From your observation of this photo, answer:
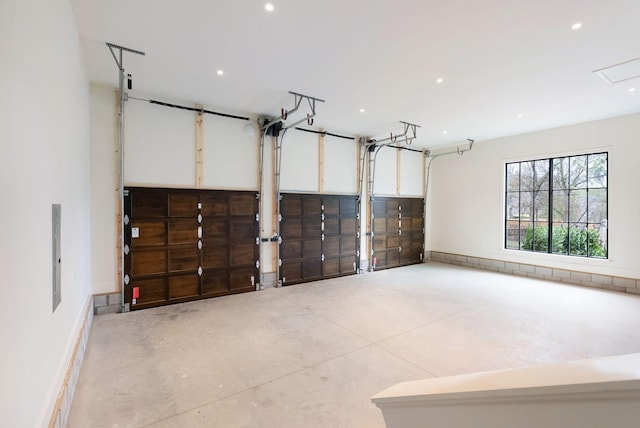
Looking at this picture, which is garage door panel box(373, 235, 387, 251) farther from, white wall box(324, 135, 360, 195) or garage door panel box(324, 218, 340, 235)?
white wall box(324, 135, 360, 195)

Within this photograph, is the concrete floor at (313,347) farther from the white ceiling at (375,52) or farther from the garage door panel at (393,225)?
the white ceiling at (375,52)

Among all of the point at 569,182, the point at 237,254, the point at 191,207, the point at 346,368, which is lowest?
the point at 346,368

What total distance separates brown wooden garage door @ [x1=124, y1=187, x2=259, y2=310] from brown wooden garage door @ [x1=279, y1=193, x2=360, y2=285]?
0.73 meters

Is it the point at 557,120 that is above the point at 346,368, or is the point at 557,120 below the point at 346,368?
above

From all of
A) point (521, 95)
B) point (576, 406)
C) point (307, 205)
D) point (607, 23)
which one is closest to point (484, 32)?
point (607, 23)

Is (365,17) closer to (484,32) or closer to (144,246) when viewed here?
(484,32)

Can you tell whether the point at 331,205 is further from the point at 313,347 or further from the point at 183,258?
the point at 313,347

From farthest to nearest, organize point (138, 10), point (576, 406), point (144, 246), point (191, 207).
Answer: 1. point (191, 207)
2. point (144, 246)
3. point (138, 10)
4. point (576, 406)

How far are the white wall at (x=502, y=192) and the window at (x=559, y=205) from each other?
0.23m

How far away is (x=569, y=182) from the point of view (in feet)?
22.0

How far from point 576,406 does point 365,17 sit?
10.7ft

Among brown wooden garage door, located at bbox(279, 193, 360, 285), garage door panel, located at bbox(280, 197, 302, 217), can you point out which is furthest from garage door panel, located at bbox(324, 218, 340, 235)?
garage door panel, located at bbox(280, 197, 302, 217)

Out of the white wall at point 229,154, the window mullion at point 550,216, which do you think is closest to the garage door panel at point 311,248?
the white wall at point 229,154

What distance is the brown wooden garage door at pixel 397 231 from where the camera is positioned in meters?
7.86
